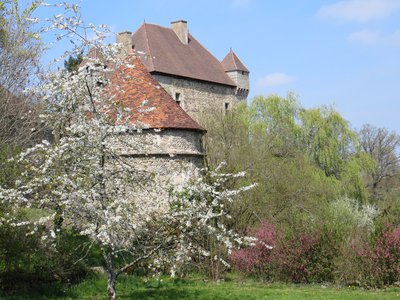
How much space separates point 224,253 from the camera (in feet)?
57.3

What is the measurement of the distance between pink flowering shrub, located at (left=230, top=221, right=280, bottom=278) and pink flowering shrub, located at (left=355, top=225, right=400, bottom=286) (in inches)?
100

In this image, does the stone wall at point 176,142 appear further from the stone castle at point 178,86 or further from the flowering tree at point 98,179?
the flowering tree at point 98,179

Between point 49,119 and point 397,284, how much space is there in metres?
10.6

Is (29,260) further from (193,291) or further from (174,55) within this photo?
(174,55)

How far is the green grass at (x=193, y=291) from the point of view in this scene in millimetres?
13258

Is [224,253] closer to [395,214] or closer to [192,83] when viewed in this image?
[395,214]

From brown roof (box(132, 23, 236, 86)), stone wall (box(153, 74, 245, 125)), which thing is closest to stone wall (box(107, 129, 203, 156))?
stone wall (box(153, 74, 245, 125))

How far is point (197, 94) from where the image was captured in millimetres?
43594

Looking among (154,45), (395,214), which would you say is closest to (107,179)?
(395,214)

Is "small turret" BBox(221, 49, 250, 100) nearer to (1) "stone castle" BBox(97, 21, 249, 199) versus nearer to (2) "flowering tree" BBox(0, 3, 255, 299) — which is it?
(1) "stone castle" BBox(97, 21, 249, 199)

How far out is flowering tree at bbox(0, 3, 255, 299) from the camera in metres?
10.0

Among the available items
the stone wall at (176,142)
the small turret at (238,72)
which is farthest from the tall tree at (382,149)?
the stone wall at (176,142)

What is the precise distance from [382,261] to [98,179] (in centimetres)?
907

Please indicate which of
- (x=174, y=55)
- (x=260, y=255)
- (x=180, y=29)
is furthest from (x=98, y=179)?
(x=180, y=29)
